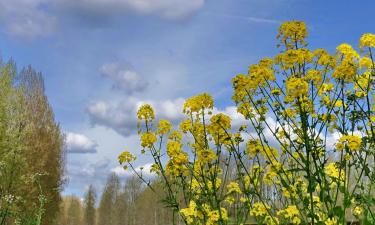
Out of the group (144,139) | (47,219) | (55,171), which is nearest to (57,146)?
(55,171)

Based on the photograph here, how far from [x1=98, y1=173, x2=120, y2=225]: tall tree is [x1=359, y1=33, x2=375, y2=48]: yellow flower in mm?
51957

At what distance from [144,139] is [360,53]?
2.47m

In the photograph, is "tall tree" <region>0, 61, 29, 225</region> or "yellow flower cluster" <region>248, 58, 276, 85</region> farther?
"tall tree" <region>0, 61, 29, 225</region>

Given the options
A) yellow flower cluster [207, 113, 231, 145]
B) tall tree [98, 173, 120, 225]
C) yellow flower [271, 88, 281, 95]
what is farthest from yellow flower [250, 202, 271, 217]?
tall tree [98, 173, 120, 225]

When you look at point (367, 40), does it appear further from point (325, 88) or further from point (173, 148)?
point (173, 148)

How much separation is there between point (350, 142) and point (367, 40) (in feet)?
3.53

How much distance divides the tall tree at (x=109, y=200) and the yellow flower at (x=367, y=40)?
52.0 meters

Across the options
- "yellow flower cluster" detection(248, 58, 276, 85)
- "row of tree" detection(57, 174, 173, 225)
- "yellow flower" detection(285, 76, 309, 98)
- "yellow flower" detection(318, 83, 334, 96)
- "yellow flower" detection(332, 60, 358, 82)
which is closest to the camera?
"yellow flower" detection(285, 76, 309, 98)

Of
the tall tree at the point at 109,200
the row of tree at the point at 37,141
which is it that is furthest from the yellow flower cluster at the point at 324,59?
the tall tree at the point at 109,200

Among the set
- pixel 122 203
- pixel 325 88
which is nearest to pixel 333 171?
pixel 325 88

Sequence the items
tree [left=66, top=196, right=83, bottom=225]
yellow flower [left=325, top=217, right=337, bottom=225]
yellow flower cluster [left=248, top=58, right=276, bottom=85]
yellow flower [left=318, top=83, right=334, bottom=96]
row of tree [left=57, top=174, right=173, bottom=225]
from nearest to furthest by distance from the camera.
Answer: yellow flower [left=325, top=217, right=337, bottom=225] → yellow flower cluster [left=248, top=58, right=276, bottom=85] → yellow flower [left=318, top=83, right=334, bottom=96] → row of tree [left=57, top=174, right=173, bottom=225] → tree [left=66, top=196, right=83, bottom=225]

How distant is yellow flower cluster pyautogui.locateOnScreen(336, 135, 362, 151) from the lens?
3.96 metres

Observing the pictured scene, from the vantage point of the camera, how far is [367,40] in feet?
14.2

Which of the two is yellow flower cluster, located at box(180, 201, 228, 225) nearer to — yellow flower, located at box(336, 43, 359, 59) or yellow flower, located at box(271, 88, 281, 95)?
yellow flower, located at box(271, 88, 281, 95)
